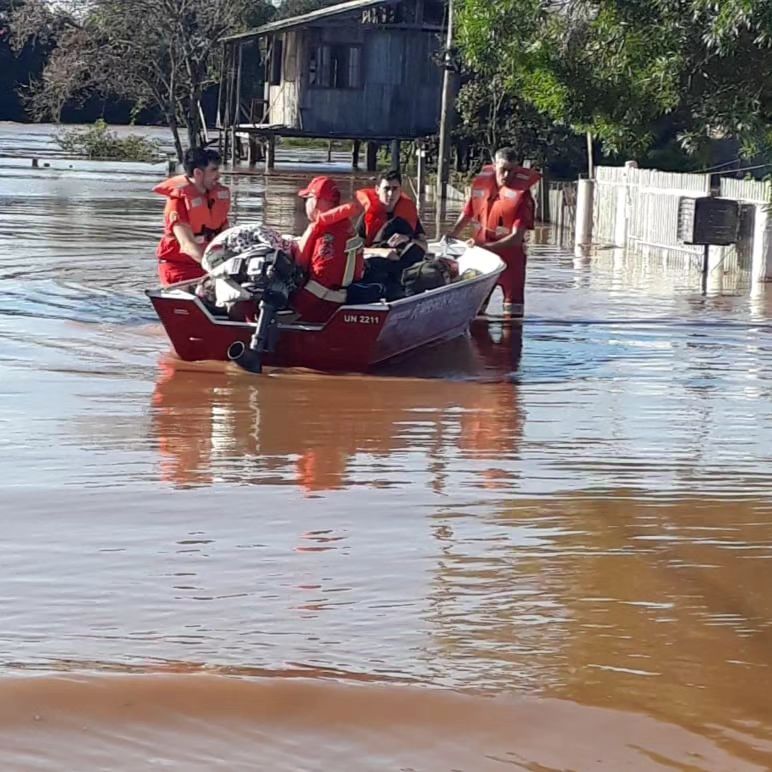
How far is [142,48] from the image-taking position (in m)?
47.8

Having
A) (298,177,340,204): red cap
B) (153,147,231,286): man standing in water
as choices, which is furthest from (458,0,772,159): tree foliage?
(153,147,231,286): man standing in water

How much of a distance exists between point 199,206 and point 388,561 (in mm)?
6309

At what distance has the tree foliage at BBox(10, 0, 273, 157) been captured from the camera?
156ft

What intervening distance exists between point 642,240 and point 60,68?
31024 mm

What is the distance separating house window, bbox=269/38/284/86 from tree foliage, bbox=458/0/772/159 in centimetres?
2875

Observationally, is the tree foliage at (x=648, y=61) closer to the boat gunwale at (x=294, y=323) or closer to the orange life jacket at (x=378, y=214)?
the orange life jacket at (x=378, y=214)

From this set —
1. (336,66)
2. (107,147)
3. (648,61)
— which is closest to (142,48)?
(107,147)

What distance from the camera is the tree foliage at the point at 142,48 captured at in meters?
47.6

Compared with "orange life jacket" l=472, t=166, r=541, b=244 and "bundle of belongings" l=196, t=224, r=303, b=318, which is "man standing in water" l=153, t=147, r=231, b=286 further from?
"orange life jacket" l=472, t=166, r=541, b=244

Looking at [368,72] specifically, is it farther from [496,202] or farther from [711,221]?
[496,202]

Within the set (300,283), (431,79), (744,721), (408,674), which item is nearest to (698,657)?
(744,721)

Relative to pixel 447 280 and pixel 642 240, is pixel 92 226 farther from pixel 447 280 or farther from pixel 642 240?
pixel 447 280

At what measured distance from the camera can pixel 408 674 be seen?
5.50 m

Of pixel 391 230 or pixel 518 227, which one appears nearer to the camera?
pixel 391 230
